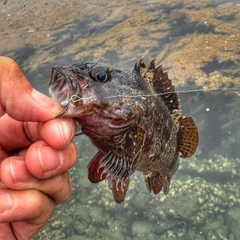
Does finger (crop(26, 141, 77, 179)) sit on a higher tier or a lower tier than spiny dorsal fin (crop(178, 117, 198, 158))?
higher

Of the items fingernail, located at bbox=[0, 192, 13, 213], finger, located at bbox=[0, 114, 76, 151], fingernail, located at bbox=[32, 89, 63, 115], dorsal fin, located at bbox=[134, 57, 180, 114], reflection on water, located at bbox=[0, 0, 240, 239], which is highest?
fingernail, located at bbox=[32, 89, 63, 115]

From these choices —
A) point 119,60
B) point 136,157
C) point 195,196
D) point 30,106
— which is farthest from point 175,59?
point 30,106

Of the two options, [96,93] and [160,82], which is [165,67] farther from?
[96,93]

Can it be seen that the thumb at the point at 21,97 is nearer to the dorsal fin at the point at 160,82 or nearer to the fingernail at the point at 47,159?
the fingernail at the point at 47,159

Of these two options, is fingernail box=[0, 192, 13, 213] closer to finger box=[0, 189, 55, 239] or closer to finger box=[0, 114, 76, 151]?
finger box=[0, 189, 55, 239]

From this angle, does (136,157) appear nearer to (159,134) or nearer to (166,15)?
(159,134)

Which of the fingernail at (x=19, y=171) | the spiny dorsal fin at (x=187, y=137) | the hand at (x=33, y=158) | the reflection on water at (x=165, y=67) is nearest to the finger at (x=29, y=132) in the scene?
the hand at (x=33, y=158)

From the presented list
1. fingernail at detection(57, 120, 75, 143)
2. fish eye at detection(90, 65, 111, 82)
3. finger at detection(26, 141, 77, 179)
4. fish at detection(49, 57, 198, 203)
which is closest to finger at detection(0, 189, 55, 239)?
finger at detection(26, 141, 77, 179)

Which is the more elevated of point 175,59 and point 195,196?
point 175,59
